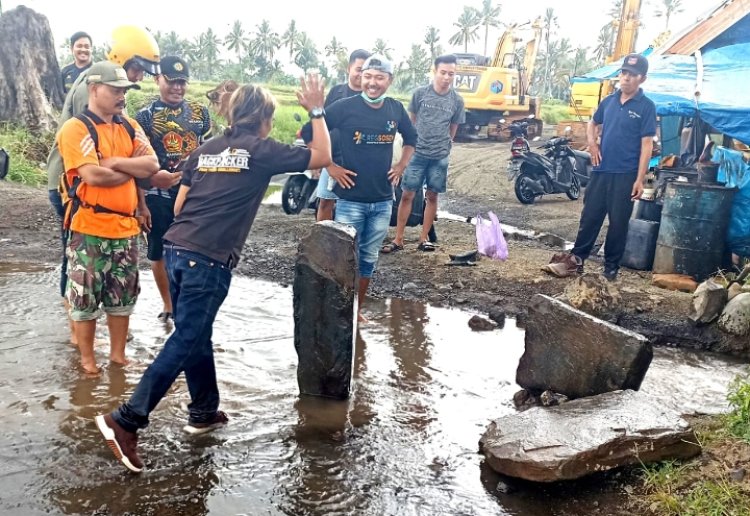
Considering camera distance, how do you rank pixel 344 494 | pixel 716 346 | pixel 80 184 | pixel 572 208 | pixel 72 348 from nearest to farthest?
pixel 344 494 → pixel 80 184 → pixel 72 348 → pixel 716 346 → pixel 572 208

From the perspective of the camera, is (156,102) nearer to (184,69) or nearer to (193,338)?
(184,69)

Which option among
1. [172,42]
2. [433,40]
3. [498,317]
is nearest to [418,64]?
[433,40]

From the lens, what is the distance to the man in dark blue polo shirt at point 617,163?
587 centimetres

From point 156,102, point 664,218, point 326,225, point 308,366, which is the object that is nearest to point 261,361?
point 308,366

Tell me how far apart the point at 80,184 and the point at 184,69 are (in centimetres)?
124

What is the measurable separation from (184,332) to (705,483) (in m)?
2.34

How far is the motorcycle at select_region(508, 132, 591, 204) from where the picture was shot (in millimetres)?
11508

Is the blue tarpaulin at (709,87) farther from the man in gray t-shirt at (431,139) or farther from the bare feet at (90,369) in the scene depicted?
the bare feet at (90,369)

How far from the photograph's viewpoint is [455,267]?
6473mm

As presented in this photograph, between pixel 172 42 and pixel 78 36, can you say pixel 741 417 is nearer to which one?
pixel 78 36

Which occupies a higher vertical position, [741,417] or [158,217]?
[158,217]

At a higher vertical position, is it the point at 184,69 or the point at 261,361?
the point at 184,69

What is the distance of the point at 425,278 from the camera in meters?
6.17

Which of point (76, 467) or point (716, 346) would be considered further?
point (716, 346)
